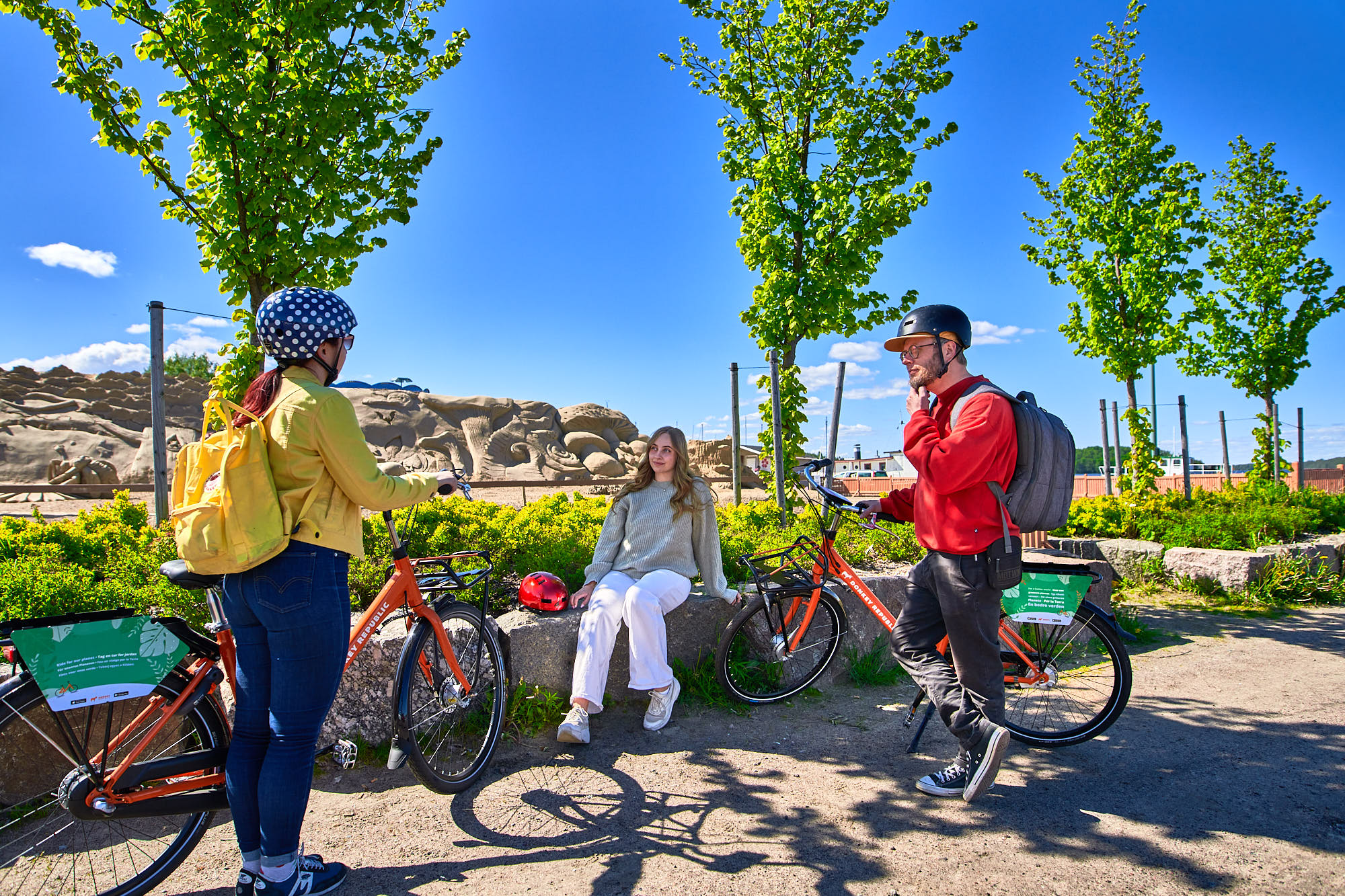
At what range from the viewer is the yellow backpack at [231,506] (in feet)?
7.36

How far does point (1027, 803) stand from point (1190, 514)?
282 inches

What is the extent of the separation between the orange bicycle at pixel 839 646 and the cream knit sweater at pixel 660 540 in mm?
293

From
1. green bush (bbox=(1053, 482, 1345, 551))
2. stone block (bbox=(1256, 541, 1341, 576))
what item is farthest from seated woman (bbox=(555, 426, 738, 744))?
stone block (bbox=(1256, 541, 1341, 576))

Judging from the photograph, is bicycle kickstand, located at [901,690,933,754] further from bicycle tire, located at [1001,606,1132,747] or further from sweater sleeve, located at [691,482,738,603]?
sweater sleeve, located at [691,482,738,603]

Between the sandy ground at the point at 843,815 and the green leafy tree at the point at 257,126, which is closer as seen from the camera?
the sandy ground at the point at 843,815

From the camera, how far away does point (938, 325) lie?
10.6 feet

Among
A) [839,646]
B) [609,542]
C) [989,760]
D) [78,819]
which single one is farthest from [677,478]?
[78,819]

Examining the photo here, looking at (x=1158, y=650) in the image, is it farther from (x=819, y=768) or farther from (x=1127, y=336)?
(x=1127, y=336)

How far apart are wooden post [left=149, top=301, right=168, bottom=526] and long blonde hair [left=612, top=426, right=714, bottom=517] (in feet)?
13.3

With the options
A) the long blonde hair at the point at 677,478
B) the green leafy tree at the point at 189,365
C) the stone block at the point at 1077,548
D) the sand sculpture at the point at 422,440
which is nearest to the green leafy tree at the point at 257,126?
the long blonde hair at the point at 677,478

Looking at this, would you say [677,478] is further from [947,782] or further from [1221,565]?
[1221,565]

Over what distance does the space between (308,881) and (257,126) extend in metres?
4.88

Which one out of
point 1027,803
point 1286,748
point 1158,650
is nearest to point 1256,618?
point 1158,650

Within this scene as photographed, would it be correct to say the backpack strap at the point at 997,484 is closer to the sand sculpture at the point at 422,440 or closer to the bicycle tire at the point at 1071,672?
the bicycle tire at the point at 1071,672
